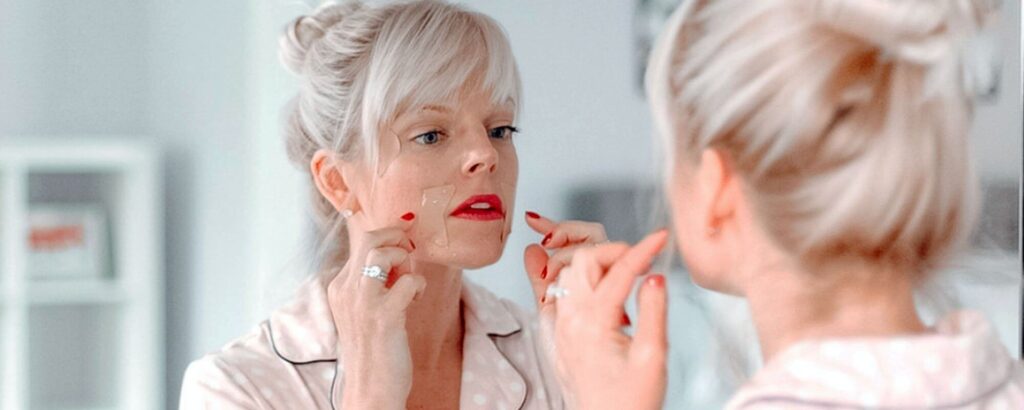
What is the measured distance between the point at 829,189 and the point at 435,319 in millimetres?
545

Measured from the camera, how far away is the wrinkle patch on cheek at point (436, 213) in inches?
41.7

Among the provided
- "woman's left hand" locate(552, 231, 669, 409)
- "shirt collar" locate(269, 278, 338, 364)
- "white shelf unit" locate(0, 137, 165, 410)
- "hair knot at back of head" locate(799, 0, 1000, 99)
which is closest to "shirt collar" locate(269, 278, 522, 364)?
"shirt collar" locate(269, 278, 338, 364)

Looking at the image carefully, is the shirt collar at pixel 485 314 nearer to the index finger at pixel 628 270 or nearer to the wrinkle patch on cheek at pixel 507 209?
the wrinkle patch on cheek at pixel 507 209

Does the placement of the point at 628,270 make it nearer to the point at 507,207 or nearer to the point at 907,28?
the point at 907,28

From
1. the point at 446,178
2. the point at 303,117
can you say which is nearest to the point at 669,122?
the point at 446,178

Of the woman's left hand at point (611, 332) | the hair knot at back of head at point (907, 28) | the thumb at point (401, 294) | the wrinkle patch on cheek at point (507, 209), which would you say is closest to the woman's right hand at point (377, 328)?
the thumb at point (401, 294)

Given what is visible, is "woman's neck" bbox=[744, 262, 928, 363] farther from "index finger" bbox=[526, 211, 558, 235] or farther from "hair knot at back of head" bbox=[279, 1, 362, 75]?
"hair knot at back of head" bbox=[279, 1, 362, 75]

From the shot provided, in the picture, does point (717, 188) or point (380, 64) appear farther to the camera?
point (380, 64)

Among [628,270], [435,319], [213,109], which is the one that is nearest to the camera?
[628,270]

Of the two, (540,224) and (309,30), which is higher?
(309,30)

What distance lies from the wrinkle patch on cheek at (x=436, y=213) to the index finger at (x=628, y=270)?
304 millimetres

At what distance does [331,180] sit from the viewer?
1.10 m

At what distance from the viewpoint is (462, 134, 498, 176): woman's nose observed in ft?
3.45

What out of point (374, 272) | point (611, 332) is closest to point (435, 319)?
point (374, 272)
